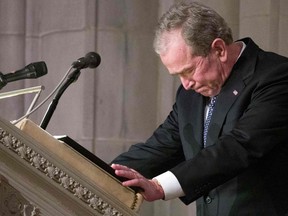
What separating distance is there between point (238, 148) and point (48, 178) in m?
0.86

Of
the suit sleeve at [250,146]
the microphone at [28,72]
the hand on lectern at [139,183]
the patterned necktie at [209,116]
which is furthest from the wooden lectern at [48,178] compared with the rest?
the patterned necktie at [209,116]

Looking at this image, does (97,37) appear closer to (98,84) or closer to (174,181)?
(98,84)

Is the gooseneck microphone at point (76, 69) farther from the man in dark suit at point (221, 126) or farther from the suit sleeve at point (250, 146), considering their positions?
the suit sleeve at point (250, 146)

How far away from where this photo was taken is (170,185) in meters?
3.12

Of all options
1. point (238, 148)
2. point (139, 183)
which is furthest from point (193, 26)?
point (139, 183)

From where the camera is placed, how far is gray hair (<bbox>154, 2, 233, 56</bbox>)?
133 inches

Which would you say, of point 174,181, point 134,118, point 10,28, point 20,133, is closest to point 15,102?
point 10,28

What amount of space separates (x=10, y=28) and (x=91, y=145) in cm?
107

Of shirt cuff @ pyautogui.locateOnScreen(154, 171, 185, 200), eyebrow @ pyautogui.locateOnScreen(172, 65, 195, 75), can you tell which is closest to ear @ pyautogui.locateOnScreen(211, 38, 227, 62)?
eyebrow @ pyautogui.locateOnScreen(172, 65, 195, 75)

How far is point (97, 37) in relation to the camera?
568 centimetres

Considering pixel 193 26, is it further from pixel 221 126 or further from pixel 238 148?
pixel 238 148

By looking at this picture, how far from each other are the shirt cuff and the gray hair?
538 mm

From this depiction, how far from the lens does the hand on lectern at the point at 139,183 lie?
2.83 m

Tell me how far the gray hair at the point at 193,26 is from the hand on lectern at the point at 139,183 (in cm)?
63
